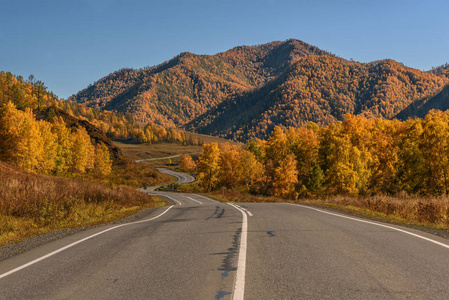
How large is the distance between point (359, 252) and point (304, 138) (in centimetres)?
5511

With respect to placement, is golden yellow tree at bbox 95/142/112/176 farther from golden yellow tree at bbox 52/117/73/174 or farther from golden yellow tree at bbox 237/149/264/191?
golden yellow tree at bbox 237/149/264/191

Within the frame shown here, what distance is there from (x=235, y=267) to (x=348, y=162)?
44848 mm

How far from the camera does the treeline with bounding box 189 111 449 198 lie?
39.5 m

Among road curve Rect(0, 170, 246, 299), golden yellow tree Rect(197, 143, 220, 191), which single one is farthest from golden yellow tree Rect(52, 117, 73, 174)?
road curve Rect(0, 170, 246, 299)

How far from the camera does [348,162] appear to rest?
4544 centimetres

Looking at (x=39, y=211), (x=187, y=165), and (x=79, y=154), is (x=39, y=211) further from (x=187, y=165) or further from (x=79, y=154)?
(x=187, y=165)

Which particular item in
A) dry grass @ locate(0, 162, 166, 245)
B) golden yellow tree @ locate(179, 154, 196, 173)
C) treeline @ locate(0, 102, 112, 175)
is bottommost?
golden yellow tree @ locate(179, 154, 196, 173)

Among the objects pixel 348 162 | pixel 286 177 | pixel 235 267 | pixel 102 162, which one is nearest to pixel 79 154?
pixel 102 162

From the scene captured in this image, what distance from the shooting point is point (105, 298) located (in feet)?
12.6

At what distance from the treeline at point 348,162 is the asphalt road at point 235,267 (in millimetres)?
34318

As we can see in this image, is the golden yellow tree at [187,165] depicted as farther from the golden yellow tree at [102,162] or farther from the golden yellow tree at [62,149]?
the golden yellow tree at [62,149]

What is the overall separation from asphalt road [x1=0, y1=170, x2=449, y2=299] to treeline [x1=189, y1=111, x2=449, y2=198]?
113ft

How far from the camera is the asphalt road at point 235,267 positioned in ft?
13.0

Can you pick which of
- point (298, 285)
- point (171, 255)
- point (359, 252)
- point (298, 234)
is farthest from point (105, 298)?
point (298, 234)
